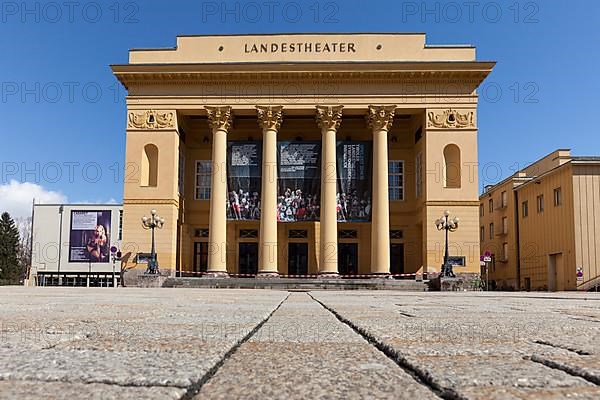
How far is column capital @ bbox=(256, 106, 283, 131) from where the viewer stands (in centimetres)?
3162

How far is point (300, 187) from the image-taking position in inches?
1253

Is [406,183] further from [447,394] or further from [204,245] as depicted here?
[447,394]

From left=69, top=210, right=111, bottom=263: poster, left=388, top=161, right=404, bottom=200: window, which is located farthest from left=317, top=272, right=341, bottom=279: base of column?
left=69, top=210, right=111, bottom=263: poster

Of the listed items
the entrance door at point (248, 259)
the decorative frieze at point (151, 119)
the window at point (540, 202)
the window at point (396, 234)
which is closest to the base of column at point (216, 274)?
the entrance door at point (248, 259)

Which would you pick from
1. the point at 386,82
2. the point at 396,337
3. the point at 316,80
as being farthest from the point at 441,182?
the point at 396,337

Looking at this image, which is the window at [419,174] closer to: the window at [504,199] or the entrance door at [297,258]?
the entrance door at [297,258]

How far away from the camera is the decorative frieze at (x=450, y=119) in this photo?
Answer: 3125cm

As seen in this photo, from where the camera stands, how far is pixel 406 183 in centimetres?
3444

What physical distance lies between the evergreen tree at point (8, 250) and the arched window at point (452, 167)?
42790 mm

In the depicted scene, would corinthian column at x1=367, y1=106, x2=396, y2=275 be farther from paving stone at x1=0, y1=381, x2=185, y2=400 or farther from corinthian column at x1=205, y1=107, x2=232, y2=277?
paving stone at x1=0, y1=381, x2=185, y2=400

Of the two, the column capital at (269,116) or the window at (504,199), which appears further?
the window at (504,199)

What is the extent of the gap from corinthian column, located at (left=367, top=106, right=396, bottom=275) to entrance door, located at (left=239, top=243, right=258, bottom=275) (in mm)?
7012

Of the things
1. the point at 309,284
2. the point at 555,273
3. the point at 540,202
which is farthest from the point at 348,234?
the point at 540,202

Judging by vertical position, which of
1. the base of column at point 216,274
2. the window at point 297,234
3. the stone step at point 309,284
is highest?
the window at point 297,234
